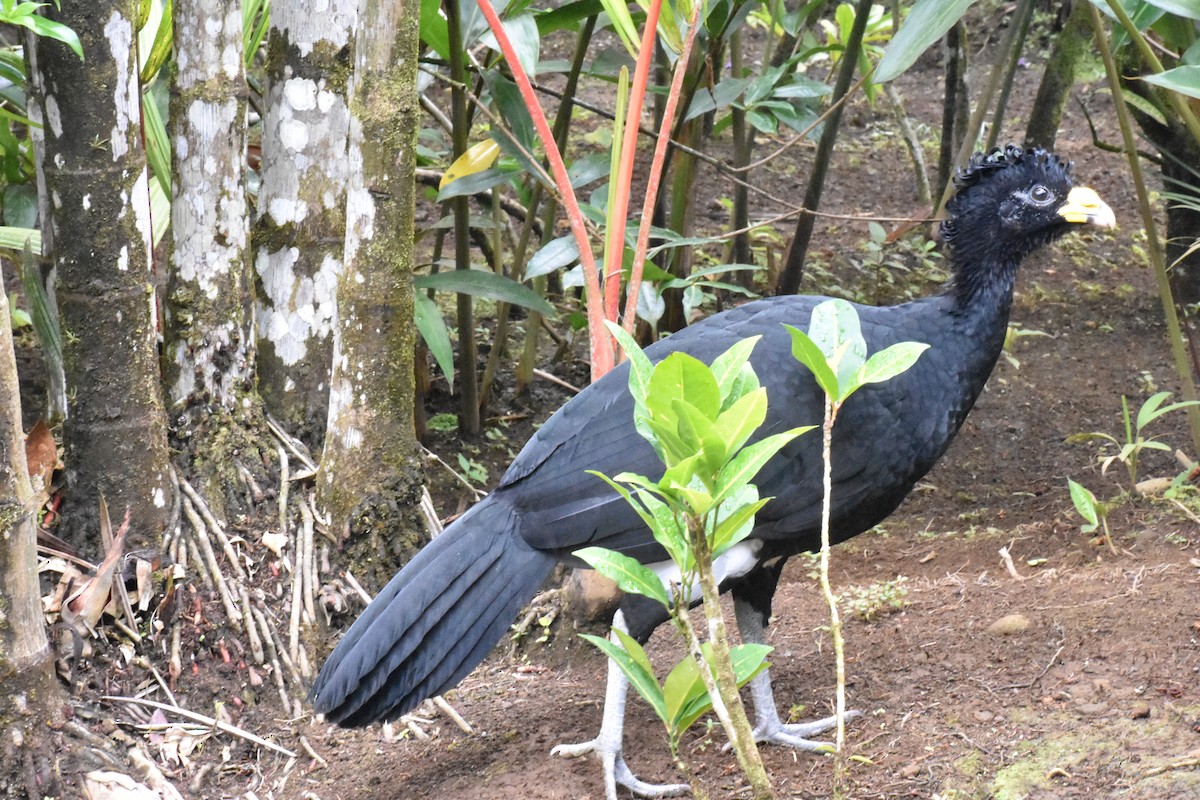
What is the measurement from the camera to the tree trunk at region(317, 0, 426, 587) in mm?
2926

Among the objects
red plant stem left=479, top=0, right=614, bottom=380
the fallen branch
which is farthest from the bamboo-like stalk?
the fallen branch

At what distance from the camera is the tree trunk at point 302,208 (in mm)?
3367

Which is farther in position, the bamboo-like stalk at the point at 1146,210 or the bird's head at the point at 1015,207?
the bamboo-like stalk at the point at 1146,210

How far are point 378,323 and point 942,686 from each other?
1709mm

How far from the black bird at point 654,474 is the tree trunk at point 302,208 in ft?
3.04

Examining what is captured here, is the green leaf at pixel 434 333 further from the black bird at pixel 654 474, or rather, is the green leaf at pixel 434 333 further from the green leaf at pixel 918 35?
the green leaf at pixel 918 35

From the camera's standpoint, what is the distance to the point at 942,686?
291cm

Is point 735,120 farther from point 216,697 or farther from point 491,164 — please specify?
point 216,697

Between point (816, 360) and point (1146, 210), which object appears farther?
point (1146, 210)

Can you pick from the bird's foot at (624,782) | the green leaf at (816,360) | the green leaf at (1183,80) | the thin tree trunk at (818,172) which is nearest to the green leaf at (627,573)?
the green leaf at (816,360)

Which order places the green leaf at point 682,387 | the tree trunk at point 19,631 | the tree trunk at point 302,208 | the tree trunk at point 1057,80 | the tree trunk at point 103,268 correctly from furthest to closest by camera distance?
the tree trunk at point 1057,80 < the tree trunk at point 302,208 < the tree trunk at point 103,268 < the tree trunk at point 19,631 < the green leaf at point 682,387

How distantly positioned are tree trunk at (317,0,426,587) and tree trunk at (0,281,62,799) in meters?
0.88

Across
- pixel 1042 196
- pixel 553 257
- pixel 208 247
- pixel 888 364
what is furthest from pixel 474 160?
pixel 888 364

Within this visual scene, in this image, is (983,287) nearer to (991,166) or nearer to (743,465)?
(991,166)
